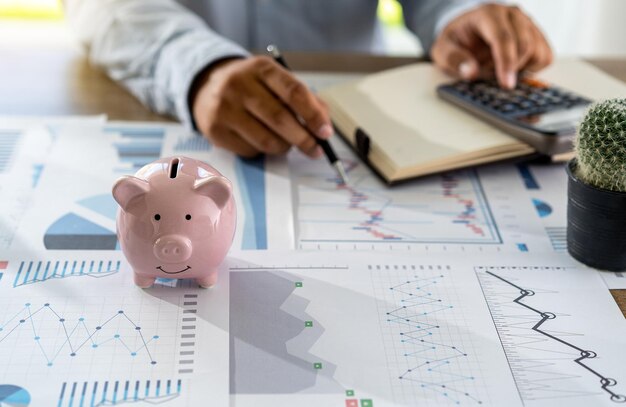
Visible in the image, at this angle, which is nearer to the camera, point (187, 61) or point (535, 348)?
point (535, 348)

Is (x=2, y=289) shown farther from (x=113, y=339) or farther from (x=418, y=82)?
(x=418, y=82)

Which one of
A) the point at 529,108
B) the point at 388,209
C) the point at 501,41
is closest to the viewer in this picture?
the point at 388,209

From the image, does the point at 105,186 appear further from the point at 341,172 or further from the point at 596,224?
the point at 596,224

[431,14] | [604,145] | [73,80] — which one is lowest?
[73,80]

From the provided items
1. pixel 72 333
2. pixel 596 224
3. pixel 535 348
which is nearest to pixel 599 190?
pixel 596 224

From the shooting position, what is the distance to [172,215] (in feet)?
2.16

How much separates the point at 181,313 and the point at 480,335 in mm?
271

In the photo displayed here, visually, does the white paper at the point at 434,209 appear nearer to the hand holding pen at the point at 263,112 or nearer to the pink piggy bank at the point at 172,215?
the hand holding pen at the point at 263,112

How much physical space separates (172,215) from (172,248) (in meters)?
0.03

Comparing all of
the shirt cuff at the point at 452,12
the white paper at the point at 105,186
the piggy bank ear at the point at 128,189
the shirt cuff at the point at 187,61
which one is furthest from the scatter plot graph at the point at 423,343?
the shirt cuff at the point at 452,12

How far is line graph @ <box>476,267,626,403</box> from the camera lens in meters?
0.62

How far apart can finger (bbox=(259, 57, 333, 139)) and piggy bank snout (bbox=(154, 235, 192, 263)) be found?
1.04 ft

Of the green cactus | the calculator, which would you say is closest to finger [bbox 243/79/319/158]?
the calculator

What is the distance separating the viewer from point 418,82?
113cm
